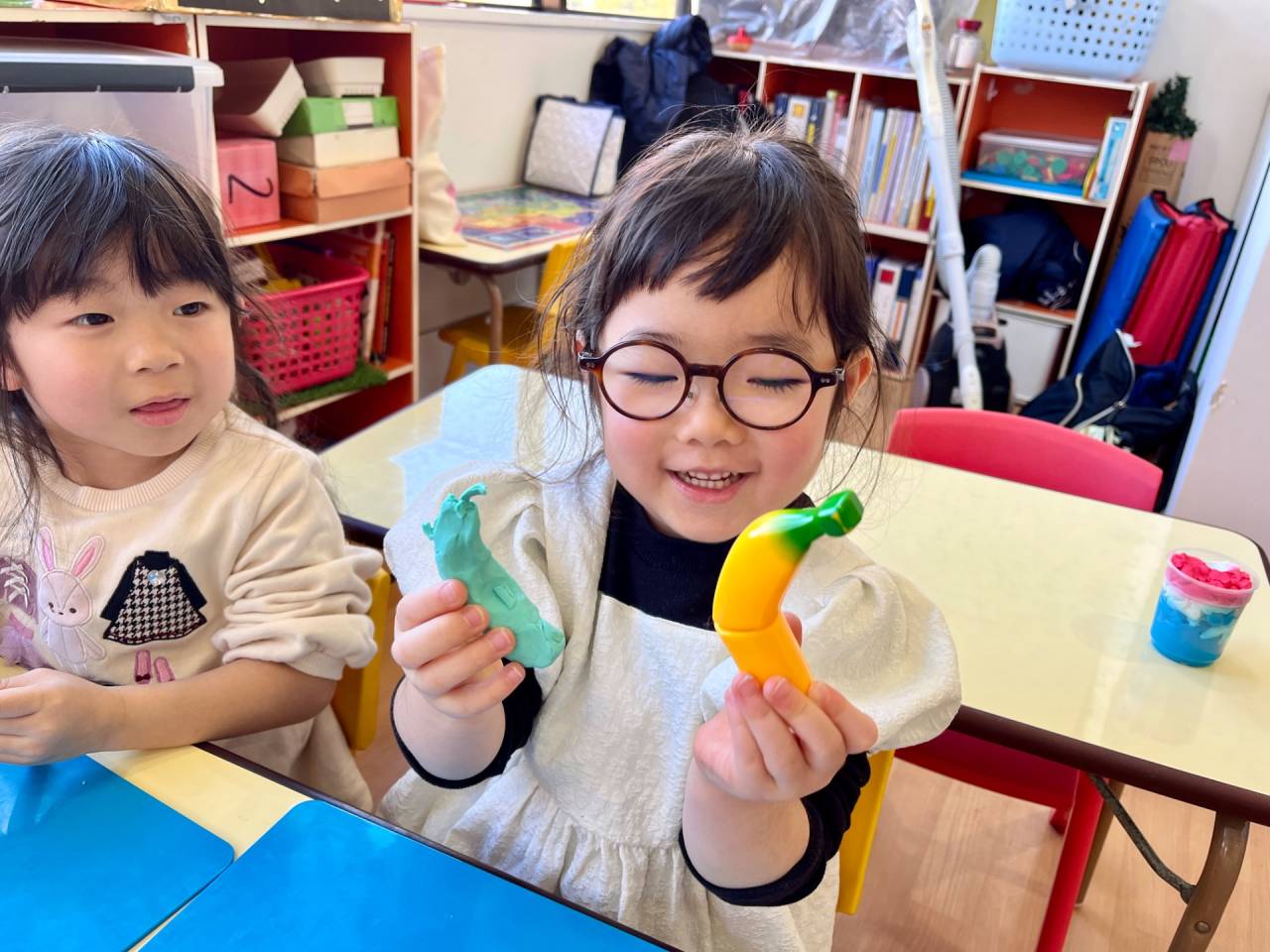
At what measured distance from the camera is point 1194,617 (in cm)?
108

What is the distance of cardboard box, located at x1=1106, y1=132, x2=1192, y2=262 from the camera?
3.61 m

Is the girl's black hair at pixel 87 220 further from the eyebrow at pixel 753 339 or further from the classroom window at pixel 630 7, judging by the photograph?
the classroom window at pixel 630 7

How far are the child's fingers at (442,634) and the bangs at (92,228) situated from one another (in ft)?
1.44

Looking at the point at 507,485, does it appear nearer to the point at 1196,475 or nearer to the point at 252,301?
the point at 252,301

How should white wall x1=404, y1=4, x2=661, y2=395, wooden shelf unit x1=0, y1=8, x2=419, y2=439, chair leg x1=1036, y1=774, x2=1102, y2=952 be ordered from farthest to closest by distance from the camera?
1. white wall x1=404, y1=4, x2=661, y2=395
2. wooden shelf unit x1=0, y1=8, x2=419, y2=439
3. chair leg x1=1036, y1=774, x2=1102, y2=952

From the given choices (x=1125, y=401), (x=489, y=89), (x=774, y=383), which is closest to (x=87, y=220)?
(x=774, y=383)

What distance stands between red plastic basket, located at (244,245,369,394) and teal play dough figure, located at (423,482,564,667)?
178cm

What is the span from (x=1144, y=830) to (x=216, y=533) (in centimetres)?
183

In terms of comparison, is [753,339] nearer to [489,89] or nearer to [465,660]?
[465,660]

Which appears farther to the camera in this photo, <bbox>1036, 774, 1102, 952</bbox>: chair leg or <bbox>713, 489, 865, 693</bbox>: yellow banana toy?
<bbox>1036, 774, 1102, 952</bbox>: chair leg

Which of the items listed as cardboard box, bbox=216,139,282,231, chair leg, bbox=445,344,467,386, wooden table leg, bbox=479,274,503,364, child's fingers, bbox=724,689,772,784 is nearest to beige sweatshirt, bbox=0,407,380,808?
child's fingers, bbox=724,689,772,784

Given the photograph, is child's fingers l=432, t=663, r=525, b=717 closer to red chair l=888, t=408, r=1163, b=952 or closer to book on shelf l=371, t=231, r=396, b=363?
red chair l=888, t=408, r=1163, b=952

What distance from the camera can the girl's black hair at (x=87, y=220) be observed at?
0.83 m

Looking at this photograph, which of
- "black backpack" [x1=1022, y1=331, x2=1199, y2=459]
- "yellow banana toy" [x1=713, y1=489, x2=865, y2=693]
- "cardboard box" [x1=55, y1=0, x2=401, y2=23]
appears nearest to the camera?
"yellow banana toy" [x1=713, y1=489, x2=865, y2=693]
